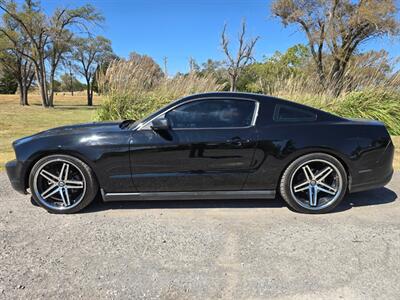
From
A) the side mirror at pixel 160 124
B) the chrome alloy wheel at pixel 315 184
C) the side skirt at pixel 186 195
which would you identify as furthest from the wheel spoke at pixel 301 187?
the side mirror at pixel 160 124

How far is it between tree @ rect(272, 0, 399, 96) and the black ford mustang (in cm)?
1402

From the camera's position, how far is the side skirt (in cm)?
359

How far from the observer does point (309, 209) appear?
3.60 m

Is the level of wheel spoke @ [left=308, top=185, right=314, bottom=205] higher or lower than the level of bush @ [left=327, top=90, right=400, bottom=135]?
lower

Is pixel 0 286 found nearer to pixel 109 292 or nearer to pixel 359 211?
pixel 109 292

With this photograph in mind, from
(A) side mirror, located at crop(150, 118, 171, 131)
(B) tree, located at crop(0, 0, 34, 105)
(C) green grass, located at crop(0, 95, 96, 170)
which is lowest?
(C) green grass, located at crop(0, 95, 96, 170)

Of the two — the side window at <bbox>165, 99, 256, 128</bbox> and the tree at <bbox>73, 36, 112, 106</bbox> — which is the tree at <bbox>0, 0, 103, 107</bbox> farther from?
the side window at <bbox>165, 99, 256, 128</bbox>

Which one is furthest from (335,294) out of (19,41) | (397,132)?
(19,41)

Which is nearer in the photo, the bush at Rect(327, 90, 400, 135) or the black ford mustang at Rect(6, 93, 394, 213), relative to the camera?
the black ford mustang at Rect(6, 93, 394, 213)

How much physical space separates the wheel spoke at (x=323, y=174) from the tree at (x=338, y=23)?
46.2 ft

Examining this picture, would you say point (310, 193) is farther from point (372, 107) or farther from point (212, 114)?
point (372, 107)

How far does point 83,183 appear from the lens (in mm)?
3570

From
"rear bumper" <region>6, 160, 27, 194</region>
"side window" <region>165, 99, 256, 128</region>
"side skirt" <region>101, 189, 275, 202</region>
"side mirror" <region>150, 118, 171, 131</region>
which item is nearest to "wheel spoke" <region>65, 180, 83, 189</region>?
"side skirt" <region>101, 189, 275, 202</region>

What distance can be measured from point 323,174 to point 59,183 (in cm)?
316
